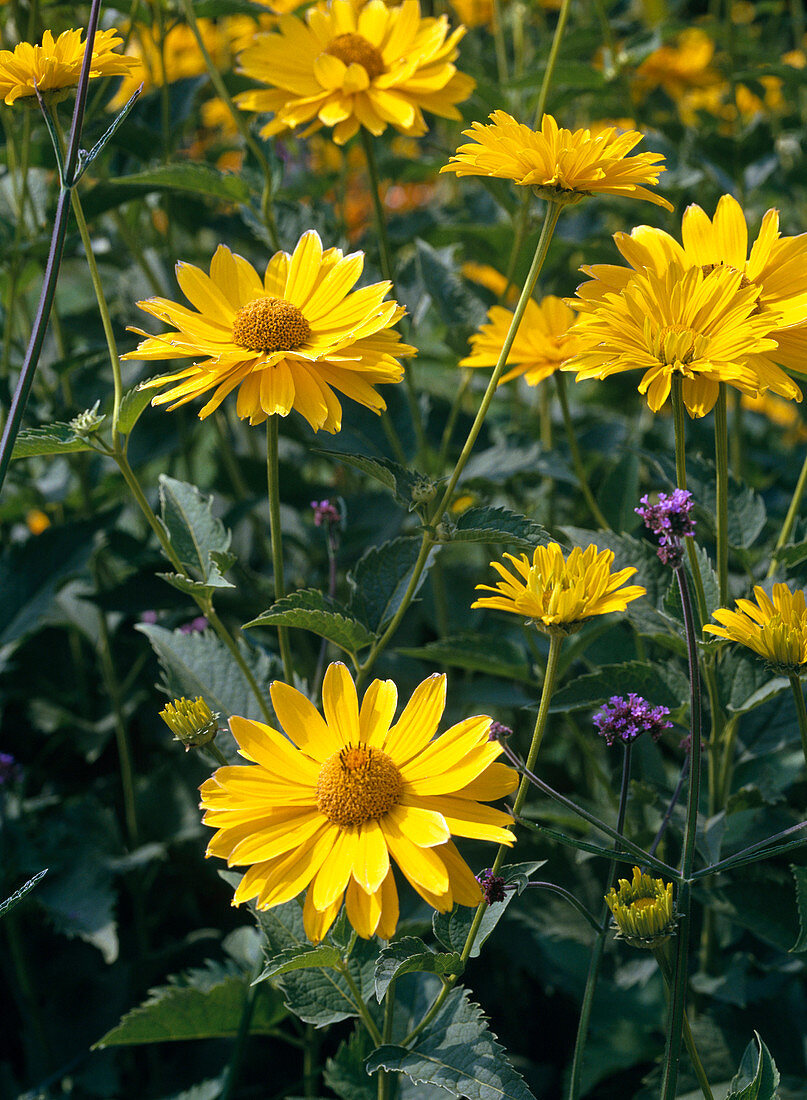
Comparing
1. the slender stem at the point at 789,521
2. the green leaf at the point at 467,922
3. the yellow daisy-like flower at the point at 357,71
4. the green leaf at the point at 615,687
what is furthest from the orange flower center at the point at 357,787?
the yellow daisy-like flower at the point at 357,71

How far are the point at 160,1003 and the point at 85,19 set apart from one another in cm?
132

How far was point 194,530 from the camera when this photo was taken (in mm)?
868

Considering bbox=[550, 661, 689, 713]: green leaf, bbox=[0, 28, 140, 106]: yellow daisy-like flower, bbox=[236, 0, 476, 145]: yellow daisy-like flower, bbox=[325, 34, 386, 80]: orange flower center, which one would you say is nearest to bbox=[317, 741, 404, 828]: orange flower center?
bbox=[550, 661, 689, 713]: green leaf

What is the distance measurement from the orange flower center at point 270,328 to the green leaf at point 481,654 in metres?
0.34

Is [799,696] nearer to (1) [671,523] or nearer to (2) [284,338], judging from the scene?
(1) [671,523]

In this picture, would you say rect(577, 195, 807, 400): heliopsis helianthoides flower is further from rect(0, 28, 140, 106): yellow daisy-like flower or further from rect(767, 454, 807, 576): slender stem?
rect(0, 28, 140, 106): yellow daisy-like flower

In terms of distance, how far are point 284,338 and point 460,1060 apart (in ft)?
1.78

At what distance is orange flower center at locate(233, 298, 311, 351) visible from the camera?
2.51 ft

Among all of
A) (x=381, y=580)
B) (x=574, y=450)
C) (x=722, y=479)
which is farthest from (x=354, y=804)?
(x=574, y=450)

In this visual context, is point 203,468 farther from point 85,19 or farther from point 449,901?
point 449,901

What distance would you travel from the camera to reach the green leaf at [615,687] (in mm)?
842

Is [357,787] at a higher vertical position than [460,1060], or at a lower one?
higher

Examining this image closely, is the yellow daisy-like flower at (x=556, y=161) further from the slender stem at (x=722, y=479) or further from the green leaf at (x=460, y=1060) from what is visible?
the green leaf at (x=460, y=1060)

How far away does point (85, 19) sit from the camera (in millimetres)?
1443
